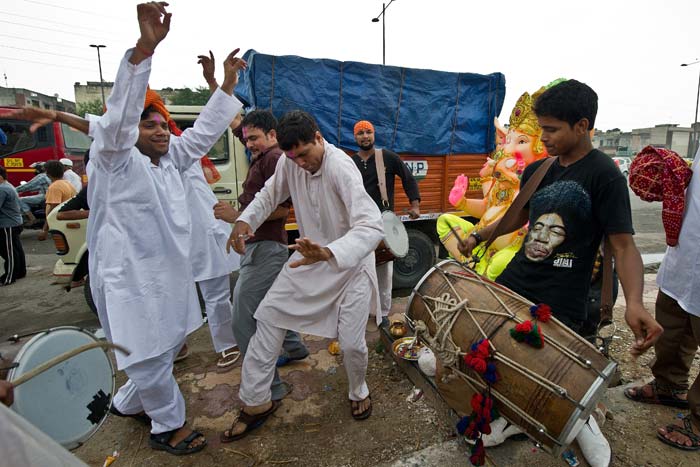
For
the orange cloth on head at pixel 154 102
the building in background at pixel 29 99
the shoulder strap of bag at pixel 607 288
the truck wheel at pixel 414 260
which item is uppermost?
the building in background at pixel 29 99

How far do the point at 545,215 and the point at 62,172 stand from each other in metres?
6.76

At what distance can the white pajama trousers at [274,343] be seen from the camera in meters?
2.24

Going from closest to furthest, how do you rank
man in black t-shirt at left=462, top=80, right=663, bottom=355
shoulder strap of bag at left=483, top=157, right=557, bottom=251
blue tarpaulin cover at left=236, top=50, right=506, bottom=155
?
man in black t-shirt at left=462, top=80, right=663, bottom=355 → shoulder strap of bag at left=483, top=157, right=557, bottom=251 → blue tarpaulin cover at left=236, top=50, right=506, bottom=155

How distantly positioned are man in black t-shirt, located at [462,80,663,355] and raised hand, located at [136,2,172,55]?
5.53ft

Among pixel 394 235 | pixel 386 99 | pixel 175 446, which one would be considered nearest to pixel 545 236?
pixel 394 235

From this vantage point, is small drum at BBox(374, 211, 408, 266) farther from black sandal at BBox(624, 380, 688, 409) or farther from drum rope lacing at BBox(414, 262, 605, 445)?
black sandal at BBox(624, 380, 688, 409)

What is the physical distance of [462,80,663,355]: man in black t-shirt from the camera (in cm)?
Result: 161

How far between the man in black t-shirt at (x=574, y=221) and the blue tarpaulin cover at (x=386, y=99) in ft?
9.51

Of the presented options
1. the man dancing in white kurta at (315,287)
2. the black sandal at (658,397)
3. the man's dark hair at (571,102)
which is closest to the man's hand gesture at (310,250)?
the man dancing in white kurta at (315,287)

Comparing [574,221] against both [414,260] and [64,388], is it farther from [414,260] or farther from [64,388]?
[414,260]

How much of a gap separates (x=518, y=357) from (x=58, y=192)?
645cm

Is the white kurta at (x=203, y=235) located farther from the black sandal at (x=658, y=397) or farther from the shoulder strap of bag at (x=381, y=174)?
the black sandal at (x=658, y=397)

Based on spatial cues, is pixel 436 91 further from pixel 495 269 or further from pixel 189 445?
pixel 189 445

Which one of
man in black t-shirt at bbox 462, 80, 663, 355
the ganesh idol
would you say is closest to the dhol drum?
man in black t-shirt at bbox 462, 80, 663, 355
